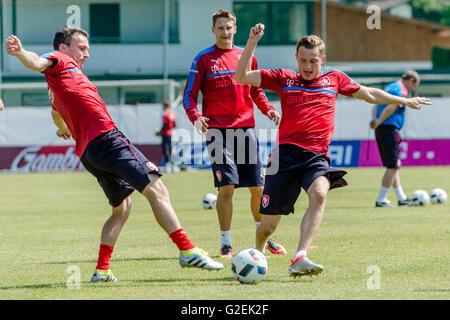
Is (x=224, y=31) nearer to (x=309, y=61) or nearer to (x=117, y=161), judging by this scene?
(x=309, y=61)

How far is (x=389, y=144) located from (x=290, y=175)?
705cm

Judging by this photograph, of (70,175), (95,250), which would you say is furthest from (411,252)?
(70,175)

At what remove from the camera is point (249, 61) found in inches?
276

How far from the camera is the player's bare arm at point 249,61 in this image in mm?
6770

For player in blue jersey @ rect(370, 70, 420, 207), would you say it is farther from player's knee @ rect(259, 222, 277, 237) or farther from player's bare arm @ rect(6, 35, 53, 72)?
player's bare arm @ rect(6, 35, 53, 72)

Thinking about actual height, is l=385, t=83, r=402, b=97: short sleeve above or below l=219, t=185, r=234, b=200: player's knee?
above

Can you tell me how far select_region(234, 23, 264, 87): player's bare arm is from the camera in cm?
677

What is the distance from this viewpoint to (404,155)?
27.4 meters

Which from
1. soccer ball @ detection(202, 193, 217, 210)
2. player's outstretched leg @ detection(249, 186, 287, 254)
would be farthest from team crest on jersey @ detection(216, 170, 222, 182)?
soccer ball @ detection(202, 193, 217, 210)

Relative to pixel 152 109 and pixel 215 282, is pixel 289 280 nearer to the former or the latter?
pixel 215 282

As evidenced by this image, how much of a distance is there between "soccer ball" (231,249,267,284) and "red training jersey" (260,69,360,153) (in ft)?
3.75

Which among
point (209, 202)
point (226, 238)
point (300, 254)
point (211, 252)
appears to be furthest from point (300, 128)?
point (209, 202)

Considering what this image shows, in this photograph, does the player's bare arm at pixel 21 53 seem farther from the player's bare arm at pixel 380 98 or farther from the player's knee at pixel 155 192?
the player's bare arm at pixel 380 98

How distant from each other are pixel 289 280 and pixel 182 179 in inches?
634
